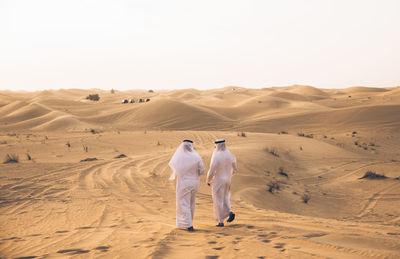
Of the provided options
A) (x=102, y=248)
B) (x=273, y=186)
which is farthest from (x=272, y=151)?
(x=102, y=248)

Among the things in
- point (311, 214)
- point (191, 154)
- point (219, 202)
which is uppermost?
point (191, 154)

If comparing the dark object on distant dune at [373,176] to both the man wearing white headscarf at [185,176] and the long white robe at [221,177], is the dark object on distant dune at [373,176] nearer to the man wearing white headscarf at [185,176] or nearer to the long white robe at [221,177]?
the long white robe at [221,177]

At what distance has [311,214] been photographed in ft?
29.6

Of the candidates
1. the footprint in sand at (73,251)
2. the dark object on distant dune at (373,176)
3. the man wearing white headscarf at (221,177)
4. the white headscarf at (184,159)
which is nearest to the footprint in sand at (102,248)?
the footprint in sand at (73,251)

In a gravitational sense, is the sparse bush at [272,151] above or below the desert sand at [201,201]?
above

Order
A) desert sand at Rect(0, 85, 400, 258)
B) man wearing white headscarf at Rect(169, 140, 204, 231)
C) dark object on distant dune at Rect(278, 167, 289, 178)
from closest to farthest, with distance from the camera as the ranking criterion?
1. desert sand at Rect(0, 85, 400, 258)
2. man wearing white headscarf at Rect(169, 140, 204, 231)
3. dark object on distant dune at Rect(278, 167, 289, 178)

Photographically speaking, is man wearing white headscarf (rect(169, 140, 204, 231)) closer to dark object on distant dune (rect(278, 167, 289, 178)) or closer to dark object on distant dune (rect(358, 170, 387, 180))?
dark object on distant dune (rect(278, 167, 289, 178))

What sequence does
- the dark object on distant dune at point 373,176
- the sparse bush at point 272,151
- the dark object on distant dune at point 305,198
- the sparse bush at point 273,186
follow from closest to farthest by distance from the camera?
1. the dark object on distant dune at point 305,198
2. the sparse bush at point 273,186
3. the dark object on distant dune at point 373,176
4. the sparse bush at point 272,151

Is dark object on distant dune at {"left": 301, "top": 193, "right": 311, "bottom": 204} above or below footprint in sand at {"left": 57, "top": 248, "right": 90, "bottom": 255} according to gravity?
below

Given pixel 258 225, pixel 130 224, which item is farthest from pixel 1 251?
pixel 258 225

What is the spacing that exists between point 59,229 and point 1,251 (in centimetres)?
119

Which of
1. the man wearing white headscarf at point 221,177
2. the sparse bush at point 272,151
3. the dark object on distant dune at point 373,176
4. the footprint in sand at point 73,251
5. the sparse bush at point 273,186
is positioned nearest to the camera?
the footprint in sand at point 73,251

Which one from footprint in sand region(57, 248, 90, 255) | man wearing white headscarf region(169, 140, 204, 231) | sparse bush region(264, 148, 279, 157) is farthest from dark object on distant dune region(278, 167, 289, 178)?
footprint in sand region(57, 248, 90, 255)

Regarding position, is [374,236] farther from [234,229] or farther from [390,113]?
[390,113]
